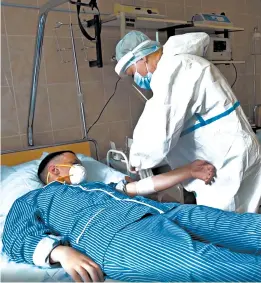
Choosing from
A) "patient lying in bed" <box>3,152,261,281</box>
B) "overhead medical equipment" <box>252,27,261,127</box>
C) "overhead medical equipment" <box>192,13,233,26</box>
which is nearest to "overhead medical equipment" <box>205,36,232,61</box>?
"overhead medical equipment" <box>192,13,233,26</box>

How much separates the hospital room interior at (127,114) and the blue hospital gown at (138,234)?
0.01 metres

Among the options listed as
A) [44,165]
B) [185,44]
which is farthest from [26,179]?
[185,44]

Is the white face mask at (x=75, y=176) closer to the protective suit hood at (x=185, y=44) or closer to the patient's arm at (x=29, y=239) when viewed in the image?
the patient's arm at (x=29, y=239)

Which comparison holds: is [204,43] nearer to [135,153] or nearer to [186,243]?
[135,153]

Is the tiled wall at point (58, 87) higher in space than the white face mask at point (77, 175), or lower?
higher

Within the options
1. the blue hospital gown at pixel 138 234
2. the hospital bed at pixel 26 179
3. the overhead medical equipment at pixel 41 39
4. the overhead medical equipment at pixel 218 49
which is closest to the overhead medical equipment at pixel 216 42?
the overhead medical equipment at pixel 218 49

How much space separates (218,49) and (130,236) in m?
2.38

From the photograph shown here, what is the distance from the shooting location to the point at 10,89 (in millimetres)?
2260

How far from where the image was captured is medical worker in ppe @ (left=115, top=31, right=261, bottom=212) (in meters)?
1.40

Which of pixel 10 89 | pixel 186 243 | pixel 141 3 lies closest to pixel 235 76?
pixel 141 3

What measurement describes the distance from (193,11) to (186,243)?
109 inches

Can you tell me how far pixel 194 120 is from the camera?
60.0 inches

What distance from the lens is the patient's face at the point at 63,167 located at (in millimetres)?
1748

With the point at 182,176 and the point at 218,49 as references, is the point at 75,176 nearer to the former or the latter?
the point at 182,176
